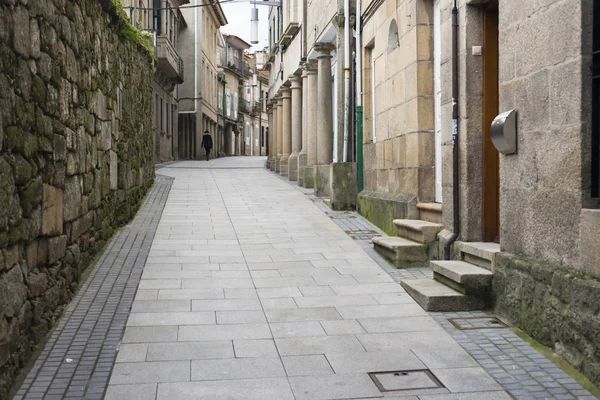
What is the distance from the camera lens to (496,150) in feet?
21.7

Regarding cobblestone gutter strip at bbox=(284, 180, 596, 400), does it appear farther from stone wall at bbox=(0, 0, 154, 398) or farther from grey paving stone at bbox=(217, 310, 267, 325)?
stone wall at bbox=(0, 0, 154, 398)

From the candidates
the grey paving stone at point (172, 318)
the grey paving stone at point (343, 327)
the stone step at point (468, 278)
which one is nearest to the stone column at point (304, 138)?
the stone step at point (468, 278)

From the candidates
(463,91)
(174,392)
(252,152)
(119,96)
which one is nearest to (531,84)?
(463,91)

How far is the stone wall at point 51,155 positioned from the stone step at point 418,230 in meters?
3.52

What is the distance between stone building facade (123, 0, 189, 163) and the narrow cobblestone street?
17962mm

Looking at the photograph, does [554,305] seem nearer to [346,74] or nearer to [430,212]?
[430,212]

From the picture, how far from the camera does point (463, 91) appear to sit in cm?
664

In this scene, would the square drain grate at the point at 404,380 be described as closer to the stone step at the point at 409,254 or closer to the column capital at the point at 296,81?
the stone step at the point at 409,254

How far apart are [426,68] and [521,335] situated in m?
4.37

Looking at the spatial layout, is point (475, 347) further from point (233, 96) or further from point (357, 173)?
point (233, 96)

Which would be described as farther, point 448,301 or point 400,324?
point 448,301

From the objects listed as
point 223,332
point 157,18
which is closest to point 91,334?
point 223,332

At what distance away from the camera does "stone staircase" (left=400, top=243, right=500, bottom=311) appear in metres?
5.70

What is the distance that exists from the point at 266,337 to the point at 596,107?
8.82ft
